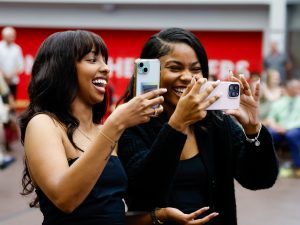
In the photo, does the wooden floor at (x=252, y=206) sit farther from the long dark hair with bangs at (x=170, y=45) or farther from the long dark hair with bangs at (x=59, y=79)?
the long dark hair with bangs at (x=59, y=79)

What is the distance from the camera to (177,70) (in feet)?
9.98

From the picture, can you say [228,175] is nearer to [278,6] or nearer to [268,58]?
[268,58]

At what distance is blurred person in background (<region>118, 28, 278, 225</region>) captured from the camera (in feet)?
9.54

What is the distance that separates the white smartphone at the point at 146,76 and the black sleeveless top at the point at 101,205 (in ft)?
1.20

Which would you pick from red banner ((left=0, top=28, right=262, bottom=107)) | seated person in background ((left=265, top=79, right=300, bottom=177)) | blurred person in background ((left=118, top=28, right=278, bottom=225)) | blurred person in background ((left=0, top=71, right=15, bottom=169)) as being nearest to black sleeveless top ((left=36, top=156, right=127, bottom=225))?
blurred person in background ((left=118, top=28, right=278, bottom=225))

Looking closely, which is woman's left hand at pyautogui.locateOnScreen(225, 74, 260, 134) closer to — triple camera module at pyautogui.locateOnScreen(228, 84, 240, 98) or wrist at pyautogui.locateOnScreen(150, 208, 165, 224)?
triple camera module at pyautogui.locateOnScreen(228, 84, 240, 98)

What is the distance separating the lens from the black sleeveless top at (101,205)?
8.35 ft

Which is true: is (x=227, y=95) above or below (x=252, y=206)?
above

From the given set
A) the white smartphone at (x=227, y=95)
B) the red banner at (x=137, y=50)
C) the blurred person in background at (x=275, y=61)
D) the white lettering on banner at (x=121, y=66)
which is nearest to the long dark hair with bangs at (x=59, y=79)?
the white smartphone at (x=227, y=95)

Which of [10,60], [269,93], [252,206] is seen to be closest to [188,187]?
[252,206]

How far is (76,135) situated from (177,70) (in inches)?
23.8

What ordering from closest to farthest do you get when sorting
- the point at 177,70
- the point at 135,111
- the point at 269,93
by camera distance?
1. the point at 135,111
2. the point at 177,70
3. the point at 269,93

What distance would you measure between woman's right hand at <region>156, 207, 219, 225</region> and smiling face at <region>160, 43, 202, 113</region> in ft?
1.63

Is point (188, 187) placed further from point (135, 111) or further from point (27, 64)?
point (27, 64)
